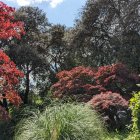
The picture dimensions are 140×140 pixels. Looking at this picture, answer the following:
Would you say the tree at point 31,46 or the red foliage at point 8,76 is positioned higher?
the tree at point 31,46

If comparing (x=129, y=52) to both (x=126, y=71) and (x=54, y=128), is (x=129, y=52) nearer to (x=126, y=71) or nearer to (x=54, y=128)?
(x=126, y=71)

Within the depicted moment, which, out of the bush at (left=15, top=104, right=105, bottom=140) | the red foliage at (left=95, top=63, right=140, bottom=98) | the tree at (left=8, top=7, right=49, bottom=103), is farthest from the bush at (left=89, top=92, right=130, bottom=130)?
the tree at (left=8, top=7, right=49, bottom=103)

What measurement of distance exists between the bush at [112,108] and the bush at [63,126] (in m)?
3.70

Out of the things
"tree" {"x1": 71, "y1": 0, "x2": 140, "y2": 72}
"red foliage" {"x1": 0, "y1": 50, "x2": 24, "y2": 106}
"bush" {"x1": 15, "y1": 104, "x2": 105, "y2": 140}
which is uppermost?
"tree" {"x1": 71, "y1": 0, "x2": 140, "y2": 72}

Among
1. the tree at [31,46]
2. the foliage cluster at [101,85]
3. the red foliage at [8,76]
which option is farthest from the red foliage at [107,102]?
the tree at [31,46]

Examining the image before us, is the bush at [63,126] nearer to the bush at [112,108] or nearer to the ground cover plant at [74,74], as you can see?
the ground cover plant at [74,74]

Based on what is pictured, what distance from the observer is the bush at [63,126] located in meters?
9.80

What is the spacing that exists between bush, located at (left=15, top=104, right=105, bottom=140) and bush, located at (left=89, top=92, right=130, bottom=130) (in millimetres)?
3702

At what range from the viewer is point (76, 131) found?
32.3 feet

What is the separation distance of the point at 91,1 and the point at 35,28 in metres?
4.34

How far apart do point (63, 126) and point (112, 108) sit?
5312 millimetres

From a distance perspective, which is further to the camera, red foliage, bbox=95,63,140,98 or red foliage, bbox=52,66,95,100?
red foliage, bbox=52,66,95,100

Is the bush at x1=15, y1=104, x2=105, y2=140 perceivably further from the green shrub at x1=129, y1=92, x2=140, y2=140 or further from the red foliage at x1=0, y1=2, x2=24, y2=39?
the red foliage at x1=0, y1=2, x2=24, y2=39

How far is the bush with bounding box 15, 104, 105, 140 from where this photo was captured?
980 centimetres
